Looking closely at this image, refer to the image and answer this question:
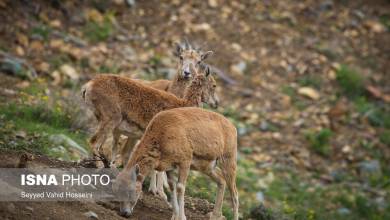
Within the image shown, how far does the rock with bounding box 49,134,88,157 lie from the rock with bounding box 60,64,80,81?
4717 mm

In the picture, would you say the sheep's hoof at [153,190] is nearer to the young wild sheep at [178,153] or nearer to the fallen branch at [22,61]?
the young wild sheep at [178,153]

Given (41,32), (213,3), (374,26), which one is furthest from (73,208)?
(374,26)

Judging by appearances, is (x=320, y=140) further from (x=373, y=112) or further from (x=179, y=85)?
(x=179, y=85)

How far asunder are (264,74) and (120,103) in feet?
35.6

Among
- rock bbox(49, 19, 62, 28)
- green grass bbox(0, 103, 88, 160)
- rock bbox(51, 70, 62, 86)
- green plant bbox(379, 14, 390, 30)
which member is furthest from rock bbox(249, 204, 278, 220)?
green plant bbox(379, 14, 390, 30)

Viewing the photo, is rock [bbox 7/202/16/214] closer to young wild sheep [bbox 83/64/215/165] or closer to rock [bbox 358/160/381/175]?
young wild sheep [bbox 83/64/215/165]

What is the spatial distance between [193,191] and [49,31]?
8.60m

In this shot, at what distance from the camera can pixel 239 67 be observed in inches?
834

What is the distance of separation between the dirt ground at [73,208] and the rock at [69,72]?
704 centimetres

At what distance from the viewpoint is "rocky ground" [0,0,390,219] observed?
16484 millimetres

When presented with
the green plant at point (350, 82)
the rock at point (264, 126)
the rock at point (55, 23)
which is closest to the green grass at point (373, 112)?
the green plant at point (350, 82)

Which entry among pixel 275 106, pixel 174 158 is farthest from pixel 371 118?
pixel 174 158

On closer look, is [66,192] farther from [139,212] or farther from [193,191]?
[193,191]

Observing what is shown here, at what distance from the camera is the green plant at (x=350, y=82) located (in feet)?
70.3
